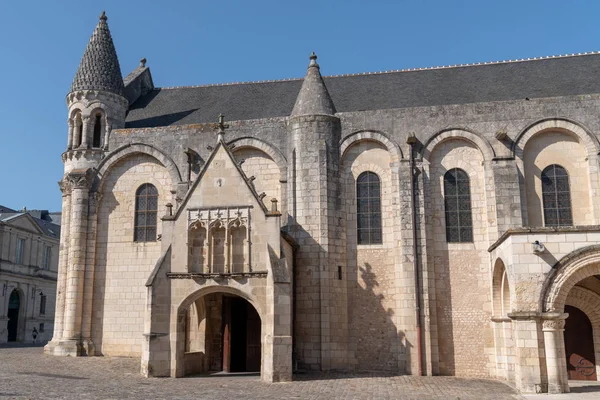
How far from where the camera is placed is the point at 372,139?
2155cm

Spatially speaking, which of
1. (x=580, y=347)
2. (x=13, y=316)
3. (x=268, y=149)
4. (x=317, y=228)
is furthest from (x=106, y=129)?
(x=13, y=316)

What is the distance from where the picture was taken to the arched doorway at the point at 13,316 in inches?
1700

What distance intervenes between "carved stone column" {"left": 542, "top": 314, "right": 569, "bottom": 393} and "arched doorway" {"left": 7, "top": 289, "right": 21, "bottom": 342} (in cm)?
3933

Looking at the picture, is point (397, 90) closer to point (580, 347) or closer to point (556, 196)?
point (556, 196)

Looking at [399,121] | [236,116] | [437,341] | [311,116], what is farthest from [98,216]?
[437,341]

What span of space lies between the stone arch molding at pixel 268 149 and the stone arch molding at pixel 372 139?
7.26 feet

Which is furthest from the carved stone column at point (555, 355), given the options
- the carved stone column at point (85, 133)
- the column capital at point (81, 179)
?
the carved stone column at point (85, 133)

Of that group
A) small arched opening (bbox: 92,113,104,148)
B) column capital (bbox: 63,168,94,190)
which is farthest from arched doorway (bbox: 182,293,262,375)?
small arched opening (bbox: 92,113,104,148)

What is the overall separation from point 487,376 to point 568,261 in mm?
5955

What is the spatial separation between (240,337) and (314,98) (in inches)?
359

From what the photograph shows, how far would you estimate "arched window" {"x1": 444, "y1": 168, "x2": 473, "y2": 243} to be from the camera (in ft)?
68.2

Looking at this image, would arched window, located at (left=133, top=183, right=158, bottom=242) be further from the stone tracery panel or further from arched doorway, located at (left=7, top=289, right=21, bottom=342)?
arched doorway, located at (left=7, top=289, right=21, bottom=342)

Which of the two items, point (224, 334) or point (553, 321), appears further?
point (224, 334)

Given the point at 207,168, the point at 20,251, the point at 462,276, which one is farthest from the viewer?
the point at 20,251
